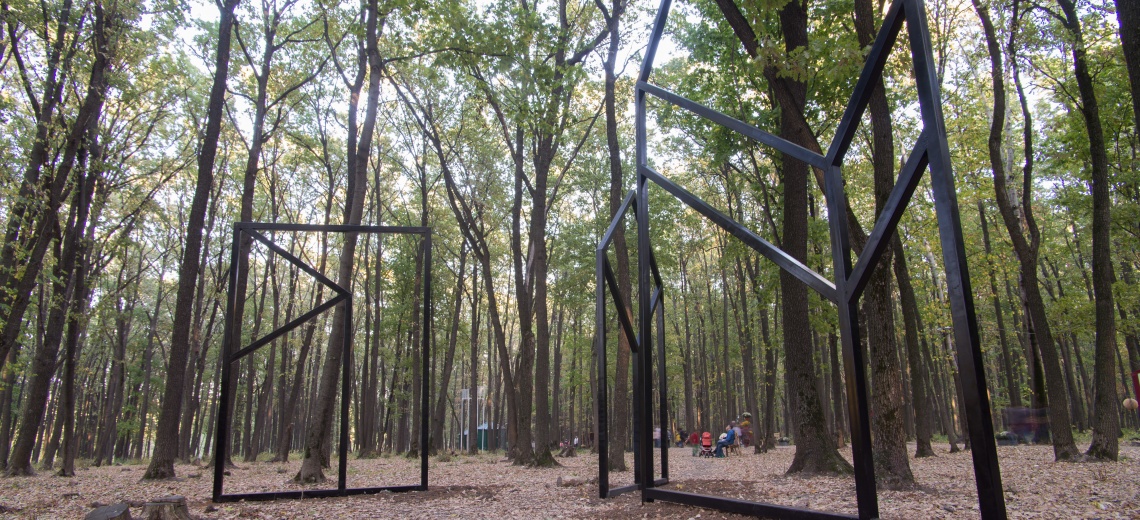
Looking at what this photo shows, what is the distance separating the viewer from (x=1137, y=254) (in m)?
16.5

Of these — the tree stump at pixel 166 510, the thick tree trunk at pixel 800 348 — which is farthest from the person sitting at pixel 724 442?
the tree stump at pixel 166 510

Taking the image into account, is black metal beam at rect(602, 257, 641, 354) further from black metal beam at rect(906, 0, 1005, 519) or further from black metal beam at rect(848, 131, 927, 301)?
black metal beam at rect(906, 0, 1005, 519)

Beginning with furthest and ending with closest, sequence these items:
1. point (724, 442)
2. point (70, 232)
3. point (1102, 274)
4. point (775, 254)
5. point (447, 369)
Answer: point (447, 369) < point (724, 442) < point (70, 232) < point (1102, 274) < point (775, 254)

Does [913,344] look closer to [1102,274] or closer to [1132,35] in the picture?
[1102,274]

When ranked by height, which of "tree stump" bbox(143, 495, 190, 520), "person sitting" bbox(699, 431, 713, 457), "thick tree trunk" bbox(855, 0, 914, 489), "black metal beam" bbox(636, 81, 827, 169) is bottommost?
"person sitting" bbox(699, 431, 713, 457)

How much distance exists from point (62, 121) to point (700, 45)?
11.8m

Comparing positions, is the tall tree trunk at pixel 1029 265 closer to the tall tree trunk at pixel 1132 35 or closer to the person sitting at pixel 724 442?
the tall tree trunk at pixel 1132 35

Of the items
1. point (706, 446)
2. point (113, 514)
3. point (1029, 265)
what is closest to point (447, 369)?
point (706, 446)

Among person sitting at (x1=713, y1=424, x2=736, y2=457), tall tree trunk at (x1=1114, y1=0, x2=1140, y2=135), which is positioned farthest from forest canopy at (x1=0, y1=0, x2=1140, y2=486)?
person sitting at (x1=713, y1=424, x2=736, y2=457)

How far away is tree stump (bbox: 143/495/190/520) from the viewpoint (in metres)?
4.86

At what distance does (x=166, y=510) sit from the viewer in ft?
16.3

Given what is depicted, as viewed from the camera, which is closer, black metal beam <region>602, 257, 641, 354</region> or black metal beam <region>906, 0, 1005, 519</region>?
black metal beam <region>906, 0, 1005, 519</region>

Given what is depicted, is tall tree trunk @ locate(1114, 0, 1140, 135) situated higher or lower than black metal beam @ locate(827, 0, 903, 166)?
higher

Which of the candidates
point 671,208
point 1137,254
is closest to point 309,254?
point 671,208
